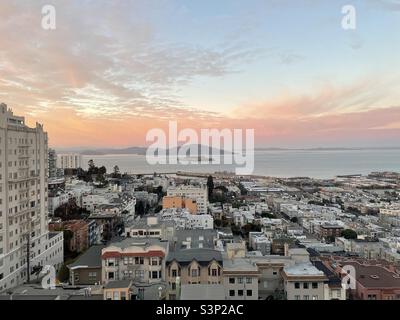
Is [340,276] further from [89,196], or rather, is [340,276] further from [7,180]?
[89,196]

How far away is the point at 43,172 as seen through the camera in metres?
5.30

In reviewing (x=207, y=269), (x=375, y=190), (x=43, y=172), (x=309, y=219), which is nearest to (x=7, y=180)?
(x=43, y=172)

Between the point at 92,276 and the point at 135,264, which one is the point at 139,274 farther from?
the point at 92,276

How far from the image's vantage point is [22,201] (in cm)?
468

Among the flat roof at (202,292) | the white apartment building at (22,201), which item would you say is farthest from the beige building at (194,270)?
the white apartment building at (22,201)

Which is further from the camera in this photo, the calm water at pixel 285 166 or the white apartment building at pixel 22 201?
the calm water at pixel 285 166

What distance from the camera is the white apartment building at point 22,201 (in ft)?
14.0

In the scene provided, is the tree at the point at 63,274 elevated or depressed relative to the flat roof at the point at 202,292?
depressed

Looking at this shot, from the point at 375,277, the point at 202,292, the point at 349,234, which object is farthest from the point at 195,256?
the point at 349,234

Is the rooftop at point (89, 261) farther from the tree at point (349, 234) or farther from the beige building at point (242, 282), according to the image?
the tree at point (349, 234)

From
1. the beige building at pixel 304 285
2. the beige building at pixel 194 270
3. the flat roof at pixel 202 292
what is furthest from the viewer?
the beige building at pixel 194 270

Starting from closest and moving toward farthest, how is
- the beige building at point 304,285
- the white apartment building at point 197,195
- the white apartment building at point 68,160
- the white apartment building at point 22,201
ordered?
the beige building at point 304,285, the white apartment building at point 22,201, the white apartment building at point 197,195, the white apartment building at point 68,160

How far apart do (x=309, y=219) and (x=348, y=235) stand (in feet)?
6.84

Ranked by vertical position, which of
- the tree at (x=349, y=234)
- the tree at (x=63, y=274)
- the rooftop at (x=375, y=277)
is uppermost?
the rooftop at (x=375, y=277)
